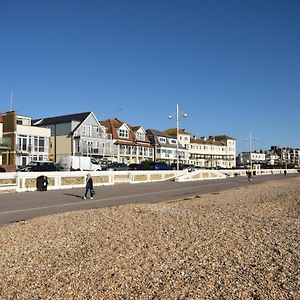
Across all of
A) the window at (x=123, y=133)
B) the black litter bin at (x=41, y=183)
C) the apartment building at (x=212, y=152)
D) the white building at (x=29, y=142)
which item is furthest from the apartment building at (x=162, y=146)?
the black litter bin at (x=41, y=183)

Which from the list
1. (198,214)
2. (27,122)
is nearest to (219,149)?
(27,122)

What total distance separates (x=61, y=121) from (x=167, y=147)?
108 ft

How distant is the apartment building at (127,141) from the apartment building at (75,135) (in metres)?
6.45

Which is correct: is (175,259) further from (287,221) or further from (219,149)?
(219,149)

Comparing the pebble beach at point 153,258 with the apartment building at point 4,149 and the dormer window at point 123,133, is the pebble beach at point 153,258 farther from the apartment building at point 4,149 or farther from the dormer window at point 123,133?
the dormer window at point 123,133

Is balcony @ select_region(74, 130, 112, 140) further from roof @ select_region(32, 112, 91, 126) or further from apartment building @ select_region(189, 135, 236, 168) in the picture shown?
apartment building @ select_region(189, 135, 236, 168)

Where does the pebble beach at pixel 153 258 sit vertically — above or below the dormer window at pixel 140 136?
below

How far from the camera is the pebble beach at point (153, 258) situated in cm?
538

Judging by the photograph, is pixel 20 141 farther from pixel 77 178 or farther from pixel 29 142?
pixel 77 178

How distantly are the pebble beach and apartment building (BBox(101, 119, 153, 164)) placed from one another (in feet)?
224

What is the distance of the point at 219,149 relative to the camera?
462ft

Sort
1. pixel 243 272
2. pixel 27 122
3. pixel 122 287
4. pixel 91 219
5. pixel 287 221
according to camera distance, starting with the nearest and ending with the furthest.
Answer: pixel 122 287, pixel 243 272, pixel 287 221, pixel 91 219, pixel 27 122

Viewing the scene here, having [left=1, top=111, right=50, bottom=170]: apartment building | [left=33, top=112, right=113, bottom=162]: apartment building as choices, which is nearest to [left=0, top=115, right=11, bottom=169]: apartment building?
[left=1, top=111, right=50, bottom=170]: apartment building

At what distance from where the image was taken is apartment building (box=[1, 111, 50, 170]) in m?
53.9
